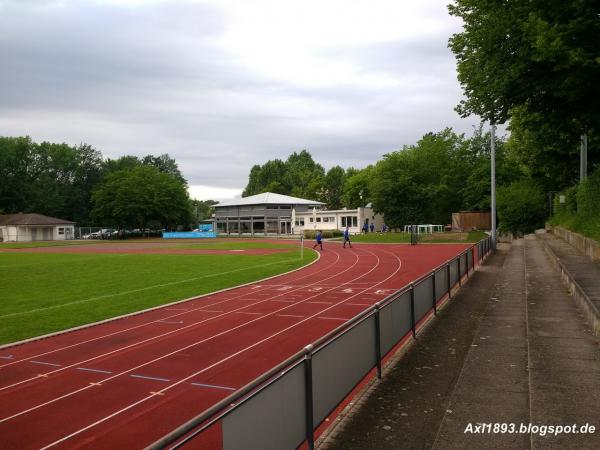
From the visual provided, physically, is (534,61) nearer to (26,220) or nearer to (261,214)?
(261,214)

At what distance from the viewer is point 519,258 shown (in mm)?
26094

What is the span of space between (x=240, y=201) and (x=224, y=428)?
87479mm

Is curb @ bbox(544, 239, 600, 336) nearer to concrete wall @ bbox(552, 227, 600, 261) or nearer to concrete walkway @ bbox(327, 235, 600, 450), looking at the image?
concrete walkway @ bbox(327, 235, 600, 450)

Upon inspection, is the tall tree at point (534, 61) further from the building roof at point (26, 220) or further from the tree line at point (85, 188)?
the building roof at point (26, 220)

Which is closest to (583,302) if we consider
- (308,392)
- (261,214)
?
(308,392)

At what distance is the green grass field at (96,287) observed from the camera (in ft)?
46.4

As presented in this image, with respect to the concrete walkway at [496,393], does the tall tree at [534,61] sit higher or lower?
higher

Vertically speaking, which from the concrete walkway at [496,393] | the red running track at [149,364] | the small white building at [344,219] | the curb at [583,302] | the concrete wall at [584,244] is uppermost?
the small white building at [344,219]

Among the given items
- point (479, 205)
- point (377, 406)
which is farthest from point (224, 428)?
point (479, 205)

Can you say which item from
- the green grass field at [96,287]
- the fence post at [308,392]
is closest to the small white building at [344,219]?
the green grass field at [96,287]

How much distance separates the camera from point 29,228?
3091 inches

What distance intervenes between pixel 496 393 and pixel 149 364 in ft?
21.2

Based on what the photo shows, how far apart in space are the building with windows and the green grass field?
44258mm

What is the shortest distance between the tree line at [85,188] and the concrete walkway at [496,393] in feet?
255
